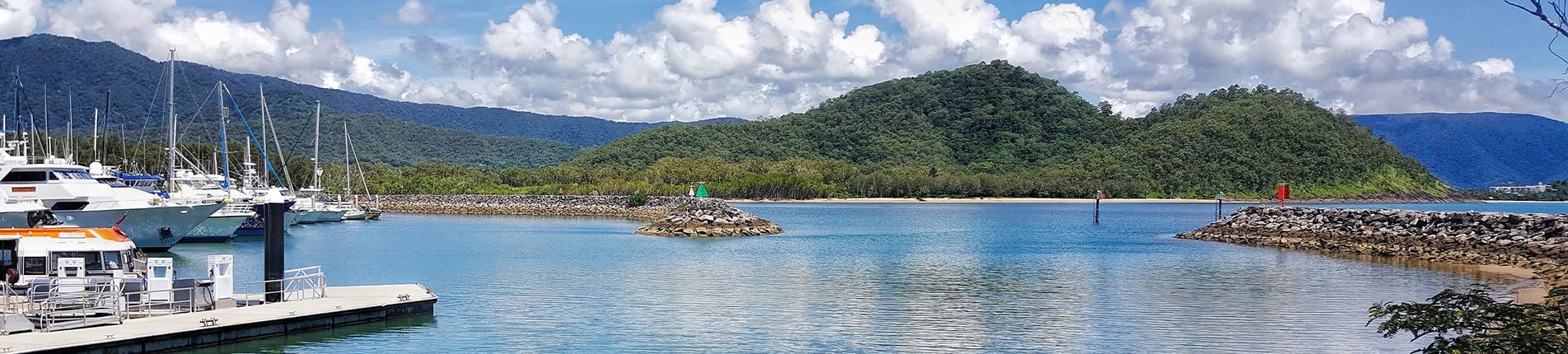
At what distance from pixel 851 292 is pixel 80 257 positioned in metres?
16.0

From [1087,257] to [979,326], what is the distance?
22.2 metres

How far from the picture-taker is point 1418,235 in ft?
151

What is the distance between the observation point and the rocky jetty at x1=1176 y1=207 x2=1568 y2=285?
38531 mm

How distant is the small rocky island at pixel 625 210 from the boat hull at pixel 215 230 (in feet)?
61.5

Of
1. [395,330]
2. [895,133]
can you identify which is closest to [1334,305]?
[395,330]

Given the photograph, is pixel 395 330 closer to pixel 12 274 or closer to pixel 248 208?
pixel 12 274

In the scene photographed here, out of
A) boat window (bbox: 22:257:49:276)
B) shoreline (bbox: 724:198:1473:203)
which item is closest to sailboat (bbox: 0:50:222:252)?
boat window (bbox: 22:257:49:276)

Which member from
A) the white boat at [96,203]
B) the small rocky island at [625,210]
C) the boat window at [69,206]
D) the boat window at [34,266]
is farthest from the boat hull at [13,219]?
the small rocky island at [625,210]

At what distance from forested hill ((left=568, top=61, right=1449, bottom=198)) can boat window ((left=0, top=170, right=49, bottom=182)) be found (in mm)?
105539

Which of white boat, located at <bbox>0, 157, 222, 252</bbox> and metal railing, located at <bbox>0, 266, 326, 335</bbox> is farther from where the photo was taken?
white boat, located at <bbox>0, 157, 222, 252</bbox>

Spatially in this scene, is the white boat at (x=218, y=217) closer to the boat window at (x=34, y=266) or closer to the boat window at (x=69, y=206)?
the boat window at (x=69, y=206)

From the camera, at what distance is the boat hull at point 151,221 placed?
3972cm

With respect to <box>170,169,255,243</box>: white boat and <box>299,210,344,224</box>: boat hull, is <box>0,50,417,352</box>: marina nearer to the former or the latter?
<box>170,169,255,243</box>: white boat

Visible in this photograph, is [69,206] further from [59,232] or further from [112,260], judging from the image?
[112,260]
